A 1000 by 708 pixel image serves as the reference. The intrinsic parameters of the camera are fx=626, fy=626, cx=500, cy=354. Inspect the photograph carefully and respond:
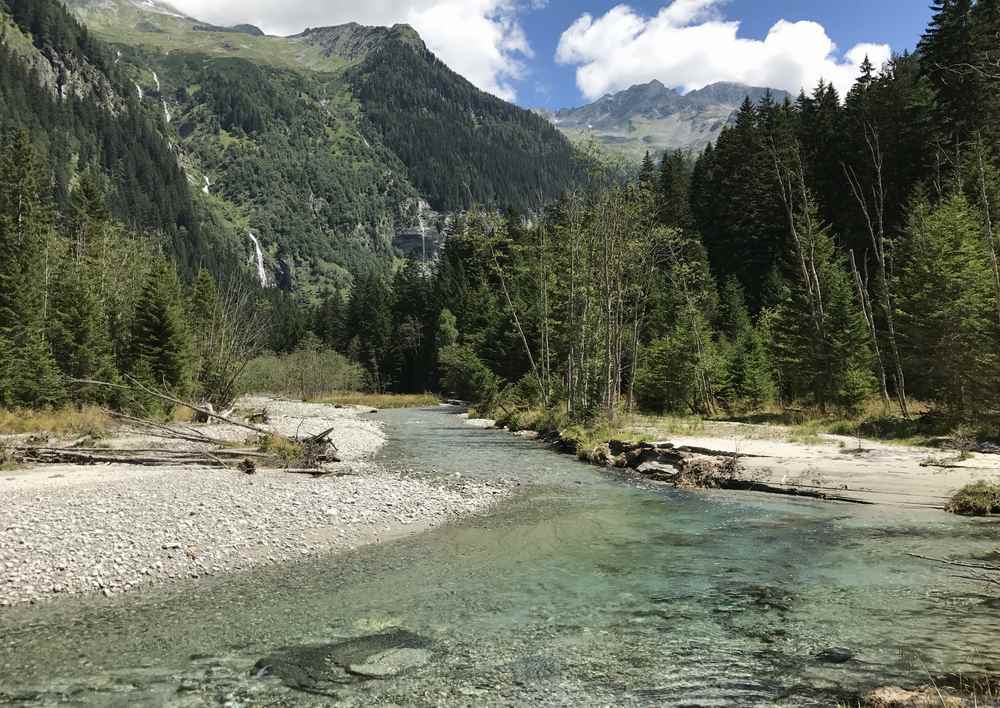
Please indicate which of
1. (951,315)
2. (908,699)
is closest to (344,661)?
(908,699)

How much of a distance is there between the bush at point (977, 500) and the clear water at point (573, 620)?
790mm

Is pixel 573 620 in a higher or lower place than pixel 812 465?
lower

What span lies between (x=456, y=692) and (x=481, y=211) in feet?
117

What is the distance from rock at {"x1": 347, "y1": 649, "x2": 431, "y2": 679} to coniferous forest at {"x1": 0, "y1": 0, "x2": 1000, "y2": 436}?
11.5 m

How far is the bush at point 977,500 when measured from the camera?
1354cm

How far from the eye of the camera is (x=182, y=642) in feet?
26.6

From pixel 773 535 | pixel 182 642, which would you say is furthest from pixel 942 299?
pixel 182 642

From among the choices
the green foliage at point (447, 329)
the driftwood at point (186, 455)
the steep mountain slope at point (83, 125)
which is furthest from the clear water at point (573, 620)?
the steep mountain slope at point (83, 125)

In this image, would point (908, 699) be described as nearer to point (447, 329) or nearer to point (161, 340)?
point (161, 340)

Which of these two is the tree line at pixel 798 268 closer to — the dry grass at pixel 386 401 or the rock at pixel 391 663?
the rock at pixel 391 663

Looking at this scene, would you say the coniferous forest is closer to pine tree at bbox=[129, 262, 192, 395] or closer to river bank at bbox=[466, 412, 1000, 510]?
pine tree at bbox=[129, 262, 192, 395]

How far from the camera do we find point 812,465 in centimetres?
1800

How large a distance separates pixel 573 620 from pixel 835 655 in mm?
3203

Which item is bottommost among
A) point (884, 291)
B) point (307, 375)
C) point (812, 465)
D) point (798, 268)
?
point (812, 465)
